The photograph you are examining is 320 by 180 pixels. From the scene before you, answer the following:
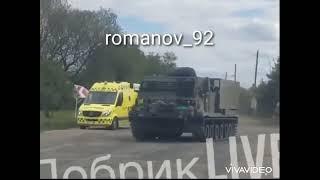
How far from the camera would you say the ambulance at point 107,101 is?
8.20 m

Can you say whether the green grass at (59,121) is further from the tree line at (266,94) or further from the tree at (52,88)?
the tree line at (266,94)

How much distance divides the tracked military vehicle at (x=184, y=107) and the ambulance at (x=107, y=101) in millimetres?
102

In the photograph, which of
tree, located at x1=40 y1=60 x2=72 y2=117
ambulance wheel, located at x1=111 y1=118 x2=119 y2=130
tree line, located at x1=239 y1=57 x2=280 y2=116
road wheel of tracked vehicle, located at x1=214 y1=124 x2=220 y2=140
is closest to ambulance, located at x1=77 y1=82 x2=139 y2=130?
ambulance wheel, located at x1=111 y1=118 x2=119 y2=130

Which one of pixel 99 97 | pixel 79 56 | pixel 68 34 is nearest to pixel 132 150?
pixel 99 97

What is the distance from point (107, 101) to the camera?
8391 mm

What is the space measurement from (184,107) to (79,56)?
1.52 m

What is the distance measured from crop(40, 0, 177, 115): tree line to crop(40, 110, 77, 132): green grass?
9 centimetres

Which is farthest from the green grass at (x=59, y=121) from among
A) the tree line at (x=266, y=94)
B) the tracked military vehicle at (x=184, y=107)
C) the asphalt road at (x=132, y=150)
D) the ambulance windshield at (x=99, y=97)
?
the tree line at (x=266, y=94)

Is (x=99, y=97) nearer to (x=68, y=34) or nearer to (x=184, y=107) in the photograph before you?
(x=68, y=34)

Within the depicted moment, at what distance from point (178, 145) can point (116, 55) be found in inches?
54.1

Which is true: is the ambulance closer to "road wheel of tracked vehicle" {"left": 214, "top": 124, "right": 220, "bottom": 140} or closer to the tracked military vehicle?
the tracked military vehicle

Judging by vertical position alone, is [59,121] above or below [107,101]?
below

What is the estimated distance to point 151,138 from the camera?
26.9 ft
